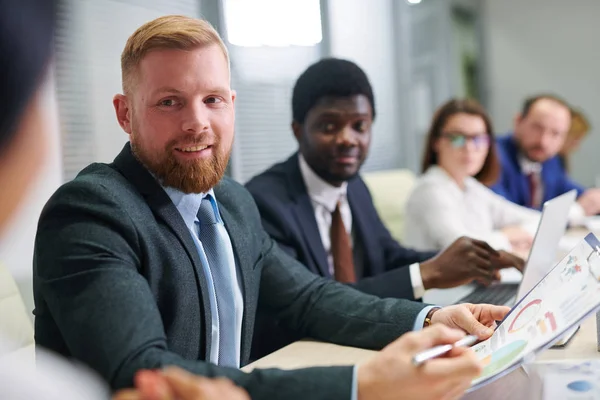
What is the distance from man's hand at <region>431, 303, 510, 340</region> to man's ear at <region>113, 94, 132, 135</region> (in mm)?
710

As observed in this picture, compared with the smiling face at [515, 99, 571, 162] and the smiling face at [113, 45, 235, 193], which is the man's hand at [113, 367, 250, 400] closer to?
the smiling face at [113, 45, 235, 193]

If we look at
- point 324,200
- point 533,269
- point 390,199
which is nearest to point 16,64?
point 533,269

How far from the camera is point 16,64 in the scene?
23.8 inches

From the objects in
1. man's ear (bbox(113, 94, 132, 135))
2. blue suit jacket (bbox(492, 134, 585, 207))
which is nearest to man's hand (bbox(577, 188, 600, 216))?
blue suit jacket (bbox(492, 134, 585, 207))

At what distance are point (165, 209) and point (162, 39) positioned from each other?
0.31 m

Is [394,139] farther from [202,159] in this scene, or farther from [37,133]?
[37,133]

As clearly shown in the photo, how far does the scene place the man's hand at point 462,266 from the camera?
5.46 feet

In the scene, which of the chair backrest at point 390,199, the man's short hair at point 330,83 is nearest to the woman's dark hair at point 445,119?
the chair backrest at point 390,199

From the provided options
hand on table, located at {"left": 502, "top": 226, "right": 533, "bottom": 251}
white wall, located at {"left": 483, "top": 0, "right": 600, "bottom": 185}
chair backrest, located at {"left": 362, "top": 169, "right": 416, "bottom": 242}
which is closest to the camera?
hand on table, located at {"left": 502, "top": 226, "right": 533, "bottom": 251}

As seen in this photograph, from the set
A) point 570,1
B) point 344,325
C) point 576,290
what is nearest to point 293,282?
point 344,325

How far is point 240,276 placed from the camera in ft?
4.37

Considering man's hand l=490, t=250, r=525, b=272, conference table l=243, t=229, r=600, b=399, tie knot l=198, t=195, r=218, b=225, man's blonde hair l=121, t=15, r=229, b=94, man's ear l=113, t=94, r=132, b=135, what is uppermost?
man's blonde hair l=121, t=15, r=229, b=94

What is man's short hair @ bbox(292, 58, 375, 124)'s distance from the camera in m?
1.98

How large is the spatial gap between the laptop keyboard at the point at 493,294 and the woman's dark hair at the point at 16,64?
1.23 metres
